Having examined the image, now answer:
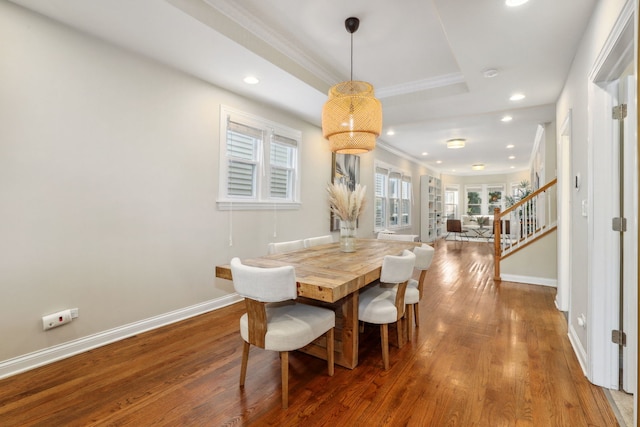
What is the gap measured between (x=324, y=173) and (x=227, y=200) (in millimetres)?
2039

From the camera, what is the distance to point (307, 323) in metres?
1.84

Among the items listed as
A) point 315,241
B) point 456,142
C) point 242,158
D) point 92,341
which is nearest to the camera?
point 92,341

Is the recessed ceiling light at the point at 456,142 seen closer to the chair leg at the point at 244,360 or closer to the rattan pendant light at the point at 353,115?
the rattan pendant light at the point at 353,115

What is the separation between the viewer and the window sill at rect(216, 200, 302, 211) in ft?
11.5

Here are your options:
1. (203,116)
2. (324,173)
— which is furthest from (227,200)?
(324,173)

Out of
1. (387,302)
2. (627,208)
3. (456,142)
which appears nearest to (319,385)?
(387,302)

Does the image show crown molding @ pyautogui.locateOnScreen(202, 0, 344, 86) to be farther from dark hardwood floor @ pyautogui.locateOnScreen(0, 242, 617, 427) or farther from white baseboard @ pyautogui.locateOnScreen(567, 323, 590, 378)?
white baseboard @ pyautogui.locateOnScreen(567, 323, 590, 378)

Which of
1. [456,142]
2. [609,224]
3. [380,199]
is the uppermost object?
[456,142]

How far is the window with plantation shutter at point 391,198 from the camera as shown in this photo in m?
7.09

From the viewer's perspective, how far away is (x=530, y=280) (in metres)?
4.66

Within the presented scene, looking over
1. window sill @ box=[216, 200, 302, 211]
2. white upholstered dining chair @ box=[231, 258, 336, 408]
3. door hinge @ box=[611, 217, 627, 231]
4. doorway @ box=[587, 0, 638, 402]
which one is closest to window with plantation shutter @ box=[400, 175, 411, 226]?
window sill @ box=[216, 200, 302, 211]

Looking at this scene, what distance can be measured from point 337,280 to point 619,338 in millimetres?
1802

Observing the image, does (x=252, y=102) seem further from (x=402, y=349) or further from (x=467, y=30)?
(x=402, y=349)

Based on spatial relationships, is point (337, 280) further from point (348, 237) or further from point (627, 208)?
point (627, 208)
